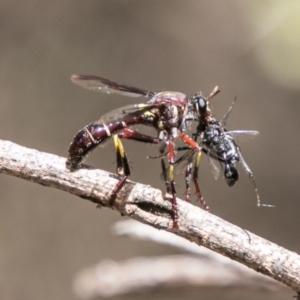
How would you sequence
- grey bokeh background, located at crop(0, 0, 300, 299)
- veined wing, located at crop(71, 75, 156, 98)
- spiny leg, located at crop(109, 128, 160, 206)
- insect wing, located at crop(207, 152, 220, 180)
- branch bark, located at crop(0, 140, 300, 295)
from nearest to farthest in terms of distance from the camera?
1. branch bark, located at crop(0, 140, 300, 295)
2. spiny leg, located at crop(109, 128, 160, 206)
3. veined wing, located at crop(71, 75, 156, 98)
4. insect wing, located at crop(207, 152, 220, 180)
5. grey bokeh background, located at crop(0, 0, 300, 299)

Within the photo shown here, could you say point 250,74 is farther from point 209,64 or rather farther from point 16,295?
point 16,295

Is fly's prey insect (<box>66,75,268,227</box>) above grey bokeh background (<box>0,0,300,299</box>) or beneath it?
beneath

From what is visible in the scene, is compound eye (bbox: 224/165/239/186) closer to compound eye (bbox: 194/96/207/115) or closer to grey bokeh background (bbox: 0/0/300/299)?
compound eye (bbox: 194/96/207/115)

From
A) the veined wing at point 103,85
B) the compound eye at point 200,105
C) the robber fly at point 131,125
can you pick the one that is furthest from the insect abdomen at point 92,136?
the compound eye at point 200,105

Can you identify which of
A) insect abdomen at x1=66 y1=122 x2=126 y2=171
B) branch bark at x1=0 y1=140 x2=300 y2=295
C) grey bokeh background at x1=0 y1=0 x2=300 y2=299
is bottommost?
branch bark at x1=0 y1=140 x2=300 y2=295

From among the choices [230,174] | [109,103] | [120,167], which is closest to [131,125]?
[120,167]

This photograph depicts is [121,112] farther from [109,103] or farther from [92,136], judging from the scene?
[109,103]

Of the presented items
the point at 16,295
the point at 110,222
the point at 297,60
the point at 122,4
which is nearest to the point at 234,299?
the point at 110,222

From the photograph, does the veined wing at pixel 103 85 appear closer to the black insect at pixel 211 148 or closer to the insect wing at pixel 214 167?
the black insect at pixel 211 148

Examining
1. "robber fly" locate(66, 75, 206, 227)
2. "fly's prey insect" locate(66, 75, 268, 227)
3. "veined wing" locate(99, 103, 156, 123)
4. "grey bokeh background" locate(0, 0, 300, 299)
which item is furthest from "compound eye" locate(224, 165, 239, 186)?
"grey bokeh background" locate(0, 0, 300, 299)
